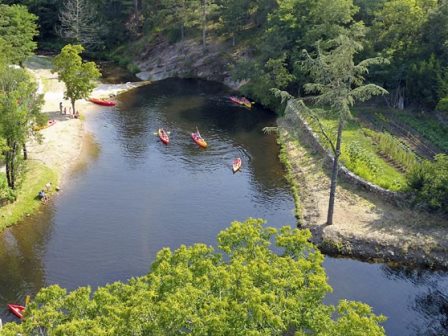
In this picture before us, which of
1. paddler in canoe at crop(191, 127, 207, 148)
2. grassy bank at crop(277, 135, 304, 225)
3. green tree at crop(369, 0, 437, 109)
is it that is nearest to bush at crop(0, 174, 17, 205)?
paddler in canoe at crop(191, 127, 207, 148)

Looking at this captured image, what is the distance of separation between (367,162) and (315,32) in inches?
996

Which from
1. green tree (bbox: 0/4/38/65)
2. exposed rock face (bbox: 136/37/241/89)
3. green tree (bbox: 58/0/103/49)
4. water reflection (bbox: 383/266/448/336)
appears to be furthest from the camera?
green tree (bbox: 58/0/103/49)

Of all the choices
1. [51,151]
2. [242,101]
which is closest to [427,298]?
[51,151]

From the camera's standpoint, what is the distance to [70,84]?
225 ft

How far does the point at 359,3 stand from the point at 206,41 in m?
31.1

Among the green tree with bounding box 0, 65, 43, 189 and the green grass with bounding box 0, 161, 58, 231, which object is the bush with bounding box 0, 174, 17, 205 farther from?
the green tree with bounding box 0, 65, 43, 189

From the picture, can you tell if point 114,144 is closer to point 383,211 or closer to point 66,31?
point 383,211

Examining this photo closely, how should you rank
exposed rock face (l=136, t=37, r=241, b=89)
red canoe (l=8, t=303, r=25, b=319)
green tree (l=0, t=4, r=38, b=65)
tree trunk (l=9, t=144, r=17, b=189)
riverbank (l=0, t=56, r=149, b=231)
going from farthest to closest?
1. exposed rock face (l=136, t=37, r=241, b=89)
2. green tree (l=0, t=4, r=38, b=65)
3. riverbank (l=0, t=56, r=149, b=231)
4. tree trunk (l=9, t=144, r=17, b=189)
5. red canoe (l=8, t=303, r=25, b=319)

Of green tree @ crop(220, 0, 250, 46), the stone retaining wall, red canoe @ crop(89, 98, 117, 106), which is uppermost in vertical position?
green tree @ crop(220, 0, 250, 46)

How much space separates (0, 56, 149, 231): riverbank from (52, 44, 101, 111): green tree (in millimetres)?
3762

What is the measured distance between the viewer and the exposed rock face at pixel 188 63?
93.2m

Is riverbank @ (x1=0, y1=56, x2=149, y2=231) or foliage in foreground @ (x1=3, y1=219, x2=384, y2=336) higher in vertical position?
foliage in foreground @ (x1=3, y1=219, x2=384, y2=336)

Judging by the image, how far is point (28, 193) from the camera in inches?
1906

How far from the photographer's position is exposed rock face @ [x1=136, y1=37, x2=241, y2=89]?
306 feet
